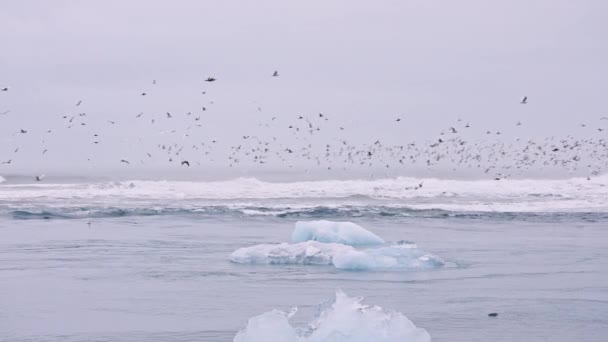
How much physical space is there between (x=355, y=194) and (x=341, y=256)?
29958mm

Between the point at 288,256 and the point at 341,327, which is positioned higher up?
the point at 341,327

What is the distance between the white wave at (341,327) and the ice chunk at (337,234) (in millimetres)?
11243

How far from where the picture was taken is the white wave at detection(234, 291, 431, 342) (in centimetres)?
899

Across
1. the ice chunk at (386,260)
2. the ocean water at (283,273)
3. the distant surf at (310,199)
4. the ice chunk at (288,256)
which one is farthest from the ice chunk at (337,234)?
the distant surf at (310,199)

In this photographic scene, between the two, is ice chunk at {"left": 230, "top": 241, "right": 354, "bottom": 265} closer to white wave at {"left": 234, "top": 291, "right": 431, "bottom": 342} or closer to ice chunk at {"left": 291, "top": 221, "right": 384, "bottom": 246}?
ice chunk at {"left": 291, "top": 221, "right": 384, "bottom": 246}

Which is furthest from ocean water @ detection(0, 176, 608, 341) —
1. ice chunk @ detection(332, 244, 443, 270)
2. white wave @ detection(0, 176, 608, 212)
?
white wave @ detection(0, 176, 608, 212)

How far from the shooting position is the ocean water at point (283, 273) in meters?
11.9

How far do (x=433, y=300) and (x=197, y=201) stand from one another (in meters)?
28.7

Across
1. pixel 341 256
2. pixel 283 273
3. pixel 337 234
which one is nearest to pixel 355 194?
pixel 337 234

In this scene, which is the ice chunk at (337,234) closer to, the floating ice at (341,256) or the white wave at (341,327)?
the floating ice at (341,256)

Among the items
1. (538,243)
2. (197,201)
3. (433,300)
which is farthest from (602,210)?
(433,300)

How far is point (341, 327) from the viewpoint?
918 cm

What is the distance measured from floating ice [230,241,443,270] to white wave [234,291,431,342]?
737 cm

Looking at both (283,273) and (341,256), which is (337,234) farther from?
(283,273)
